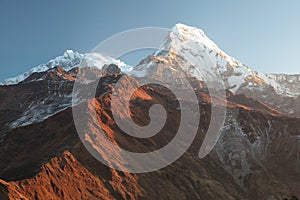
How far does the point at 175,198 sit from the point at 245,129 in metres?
62.2

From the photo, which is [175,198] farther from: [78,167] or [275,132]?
[275,132]

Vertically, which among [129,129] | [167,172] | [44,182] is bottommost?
[167,172]

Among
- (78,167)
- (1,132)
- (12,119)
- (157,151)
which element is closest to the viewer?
(78,167)

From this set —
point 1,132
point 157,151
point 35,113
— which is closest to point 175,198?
point 157,151

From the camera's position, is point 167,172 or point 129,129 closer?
point 167,172

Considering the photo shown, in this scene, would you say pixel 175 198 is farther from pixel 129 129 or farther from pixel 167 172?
pixel 129 129

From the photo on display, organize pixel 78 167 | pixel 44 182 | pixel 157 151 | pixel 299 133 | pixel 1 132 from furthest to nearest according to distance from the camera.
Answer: pixel 1 132 < pixel 299 133 < pixel 157 151 < pixel 78 167 < pixel 44 182

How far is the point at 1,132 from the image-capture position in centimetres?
16112

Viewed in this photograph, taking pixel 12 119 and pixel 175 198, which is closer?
pixel 175 198

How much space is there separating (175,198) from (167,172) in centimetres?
1038

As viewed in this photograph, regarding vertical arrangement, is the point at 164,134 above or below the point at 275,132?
above

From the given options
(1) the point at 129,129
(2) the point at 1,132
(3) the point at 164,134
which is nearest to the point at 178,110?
(3) the point at 164,134

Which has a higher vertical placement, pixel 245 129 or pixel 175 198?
pixel 245 129

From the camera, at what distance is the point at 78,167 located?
83750mm
